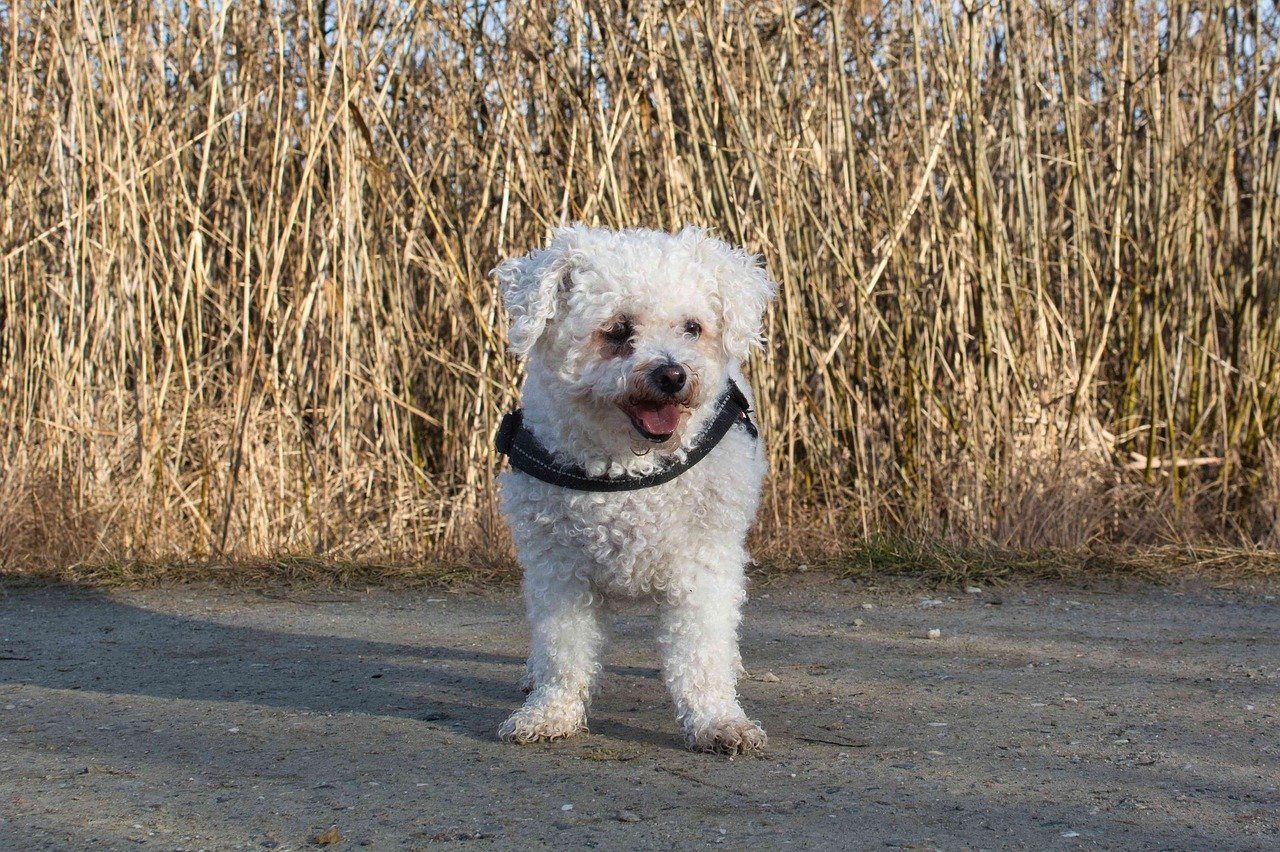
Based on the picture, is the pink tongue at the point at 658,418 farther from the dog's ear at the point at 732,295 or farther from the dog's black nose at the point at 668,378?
the dog's ear at the point at 732,295

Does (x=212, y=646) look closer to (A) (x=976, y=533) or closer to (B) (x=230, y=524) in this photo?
(B) (x=230, y=524)

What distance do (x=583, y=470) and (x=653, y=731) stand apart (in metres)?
0.67

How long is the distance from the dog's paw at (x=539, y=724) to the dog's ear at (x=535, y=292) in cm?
87

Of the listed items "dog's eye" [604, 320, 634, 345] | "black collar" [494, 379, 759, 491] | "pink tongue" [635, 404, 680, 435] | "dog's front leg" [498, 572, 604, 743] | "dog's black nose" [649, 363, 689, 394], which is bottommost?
"dog's front leg" [498, 572, 604, 743]

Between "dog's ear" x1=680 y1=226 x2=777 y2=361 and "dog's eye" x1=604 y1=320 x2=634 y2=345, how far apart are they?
11.0 inches

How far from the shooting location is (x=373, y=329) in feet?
19.9

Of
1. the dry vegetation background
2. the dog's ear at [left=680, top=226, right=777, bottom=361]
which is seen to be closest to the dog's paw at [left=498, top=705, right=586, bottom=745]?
the dog's ear at [left=680, top=226, right=777, bottom=361]

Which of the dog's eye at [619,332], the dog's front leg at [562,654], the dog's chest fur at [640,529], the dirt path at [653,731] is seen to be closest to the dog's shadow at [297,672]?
the dirt path at [653,731]

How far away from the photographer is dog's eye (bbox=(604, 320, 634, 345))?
337 cm

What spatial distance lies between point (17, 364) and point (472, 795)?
418cm

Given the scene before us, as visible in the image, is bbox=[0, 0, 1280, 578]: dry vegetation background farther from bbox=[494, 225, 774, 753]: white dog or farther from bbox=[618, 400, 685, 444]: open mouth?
bbox=[618, 400, 685, 444]: open mouth

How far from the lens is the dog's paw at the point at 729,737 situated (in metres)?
3.18

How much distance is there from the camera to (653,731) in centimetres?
346

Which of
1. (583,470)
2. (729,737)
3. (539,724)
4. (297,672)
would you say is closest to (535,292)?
(583,470)
